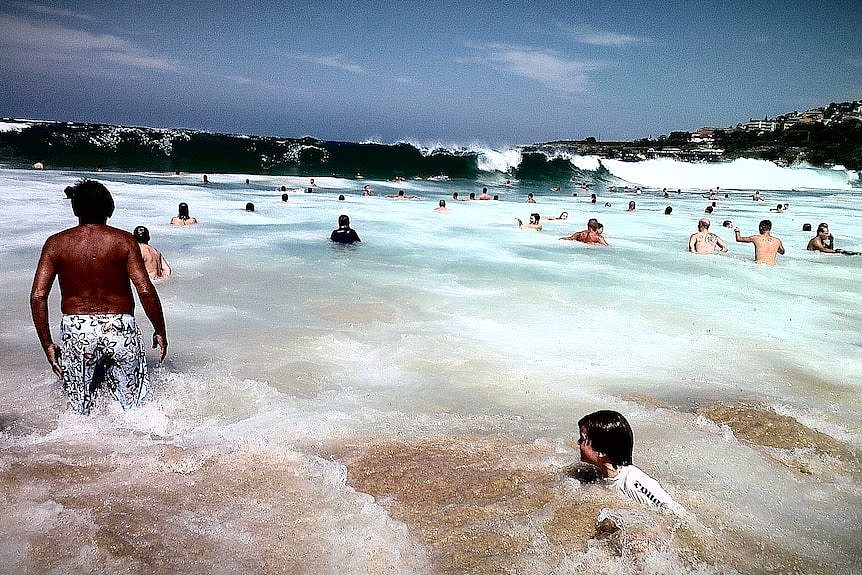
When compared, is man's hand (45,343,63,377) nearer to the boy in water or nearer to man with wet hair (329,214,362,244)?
the boy in water

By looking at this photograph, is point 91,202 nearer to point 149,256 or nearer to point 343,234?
point 149,256

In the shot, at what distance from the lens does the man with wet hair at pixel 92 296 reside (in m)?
2.97

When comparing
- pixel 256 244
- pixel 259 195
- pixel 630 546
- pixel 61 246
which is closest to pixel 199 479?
pixel 61 246

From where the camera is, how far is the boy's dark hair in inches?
112

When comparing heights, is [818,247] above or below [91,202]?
below

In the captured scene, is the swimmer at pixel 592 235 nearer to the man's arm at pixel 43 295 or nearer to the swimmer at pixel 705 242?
the swimmer at pixel 705 242

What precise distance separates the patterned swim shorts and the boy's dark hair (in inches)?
101

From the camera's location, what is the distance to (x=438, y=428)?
3.82 m

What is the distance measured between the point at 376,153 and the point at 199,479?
38091 millimetres

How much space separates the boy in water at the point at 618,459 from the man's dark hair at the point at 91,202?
2.74 meters

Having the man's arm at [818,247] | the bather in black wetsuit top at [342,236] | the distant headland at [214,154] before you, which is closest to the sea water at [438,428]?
the bather in black wetsuit top at [342,236]

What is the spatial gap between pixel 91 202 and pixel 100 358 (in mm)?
885

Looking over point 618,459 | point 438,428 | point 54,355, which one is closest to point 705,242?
point 438,428

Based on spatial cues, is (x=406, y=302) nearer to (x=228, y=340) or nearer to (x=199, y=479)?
(x=228, y=340)
